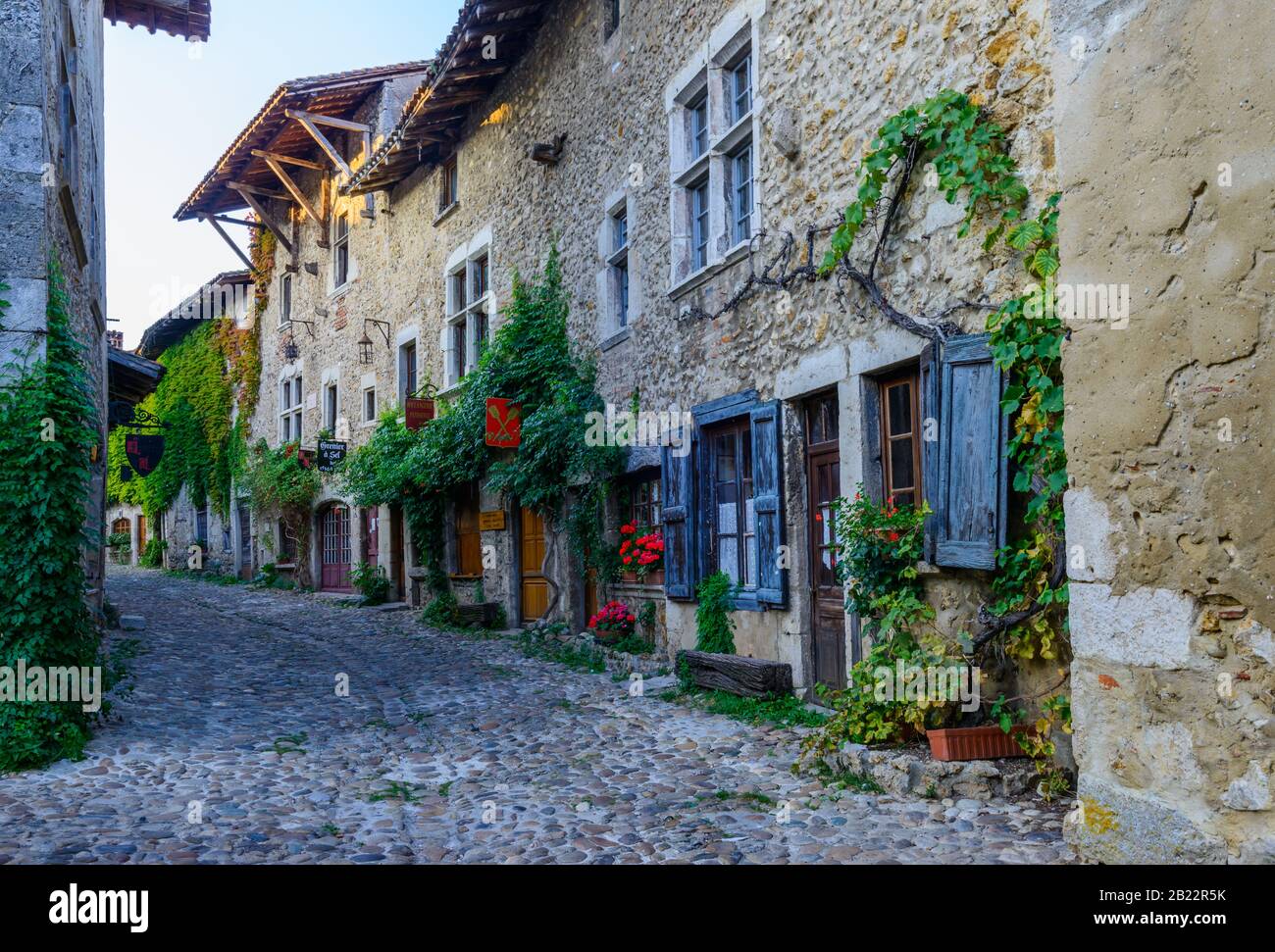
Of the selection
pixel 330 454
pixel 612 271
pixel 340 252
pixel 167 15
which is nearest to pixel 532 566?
pixel 612 271

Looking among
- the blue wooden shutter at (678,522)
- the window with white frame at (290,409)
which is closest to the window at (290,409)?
the window with white frame at (290,409)

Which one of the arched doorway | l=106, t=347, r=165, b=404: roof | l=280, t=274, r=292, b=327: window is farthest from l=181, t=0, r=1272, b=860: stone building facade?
l=280, t=274, r=292, b=327: window

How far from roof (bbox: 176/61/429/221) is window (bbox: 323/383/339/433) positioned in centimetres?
418

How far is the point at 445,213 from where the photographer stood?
13820 millimetres

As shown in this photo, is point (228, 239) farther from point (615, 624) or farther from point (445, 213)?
point (615, 624)

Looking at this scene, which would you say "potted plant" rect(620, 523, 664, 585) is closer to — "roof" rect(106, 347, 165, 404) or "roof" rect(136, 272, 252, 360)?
"roof" rect(106, 347, 165, 404)

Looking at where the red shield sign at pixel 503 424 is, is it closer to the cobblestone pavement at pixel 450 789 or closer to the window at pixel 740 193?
the cobblestone pavement at pixel 450 789

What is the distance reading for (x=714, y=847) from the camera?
392 cm

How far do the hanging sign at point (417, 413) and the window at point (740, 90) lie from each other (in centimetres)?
693

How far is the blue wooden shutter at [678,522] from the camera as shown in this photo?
8.08m

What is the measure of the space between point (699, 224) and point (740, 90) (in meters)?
1.05

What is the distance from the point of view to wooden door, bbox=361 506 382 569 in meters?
16.2

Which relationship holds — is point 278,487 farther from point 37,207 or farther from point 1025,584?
point 1025,584

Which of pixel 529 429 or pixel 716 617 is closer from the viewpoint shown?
pixel 716 617
